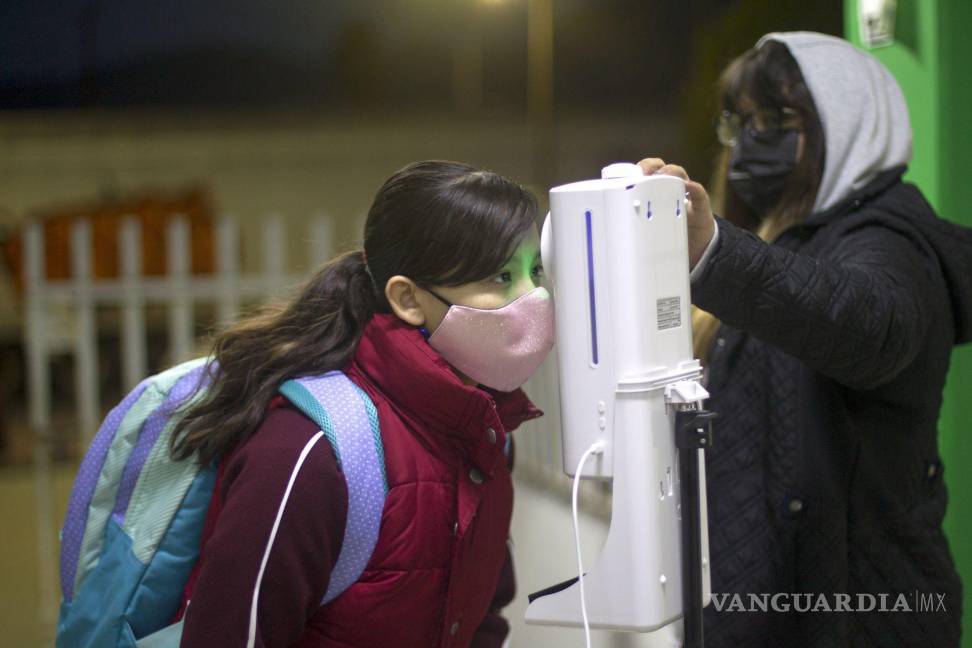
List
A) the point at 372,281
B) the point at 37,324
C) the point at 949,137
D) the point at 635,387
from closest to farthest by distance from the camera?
the point at 635,387 < the point at 372,281 < the point at 949,137 < the point at 37,324

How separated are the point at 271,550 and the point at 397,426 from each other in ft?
0.56

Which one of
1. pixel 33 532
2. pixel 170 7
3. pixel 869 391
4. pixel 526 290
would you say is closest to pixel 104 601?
pixel 526 290

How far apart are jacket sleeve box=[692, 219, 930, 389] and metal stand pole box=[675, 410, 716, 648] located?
0.19 metres

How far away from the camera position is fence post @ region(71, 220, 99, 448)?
2967 millimetres

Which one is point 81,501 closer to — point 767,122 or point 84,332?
point 767,122

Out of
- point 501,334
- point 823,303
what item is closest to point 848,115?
point 823,303

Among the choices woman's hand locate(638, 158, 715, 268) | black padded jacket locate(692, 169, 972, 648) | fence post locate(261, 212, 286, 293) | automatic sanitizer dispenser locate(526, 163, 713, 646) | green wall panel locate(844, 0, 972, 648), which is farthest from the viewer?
fence post locate(261, 212, 286, 293)

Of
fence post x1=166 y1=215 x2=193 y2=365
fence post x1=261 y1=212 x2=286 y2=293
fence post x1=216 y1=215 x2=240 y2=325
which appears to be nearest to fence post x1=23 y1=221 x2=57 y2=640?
fence post x1=166 y1=215 x2=193 y2=365

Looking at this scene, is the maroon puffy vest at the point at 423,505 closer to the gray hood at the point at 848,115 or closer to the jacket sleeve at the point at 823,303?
the jacket sleeve at the point at 823,303

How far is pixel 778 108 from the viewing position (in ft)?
4.17

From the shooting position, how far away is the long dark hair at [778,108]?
4.12ft

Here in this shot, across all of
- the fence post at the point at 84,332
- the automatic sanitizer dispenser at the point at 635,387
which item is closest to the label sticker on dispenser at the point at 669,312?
the automatic sanitizer dispenser at the point at 635,387

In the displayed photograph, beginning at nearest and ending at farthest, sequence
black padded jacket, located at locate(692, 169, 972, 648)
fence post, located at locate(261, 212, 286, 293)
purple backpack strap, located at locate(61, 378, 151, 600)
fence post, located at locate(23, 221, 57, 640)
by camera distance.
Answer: purple backpack strap, located at locate(61, 378, 151, 600) < black padded jacket, located at locate(692, 169, 972, 648) < fence post, located at locate(23, 221, 57, 640) < fence post, located at locate(261, 212, 286, 293)

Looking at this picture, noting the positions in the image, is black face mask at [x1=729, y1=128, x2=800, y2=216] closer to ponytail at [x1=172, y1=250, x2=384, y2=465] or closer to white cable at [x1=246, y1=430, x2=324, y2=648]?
ponytail at [x1=172, y1=250, x2=384, y2=465]
